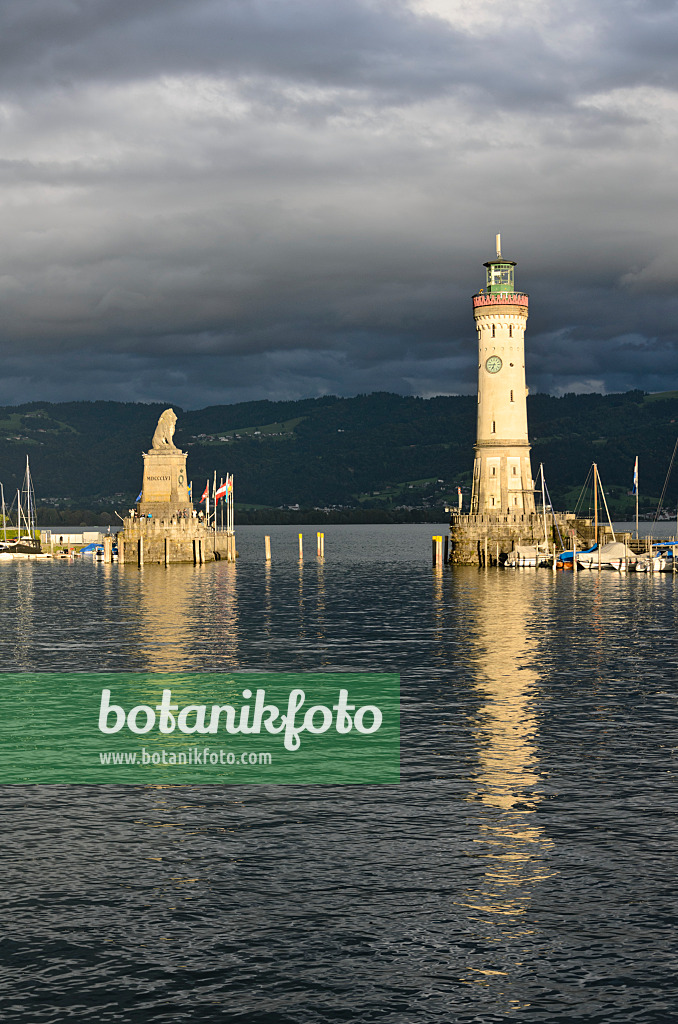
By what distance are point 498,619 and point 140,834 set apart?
2335 inches

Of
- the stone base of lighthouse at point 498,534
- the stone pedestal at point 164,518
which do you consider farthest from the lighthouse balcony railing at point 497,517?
the stone pedestal at point 164,518

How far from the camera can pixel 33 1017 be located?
20.0 metres

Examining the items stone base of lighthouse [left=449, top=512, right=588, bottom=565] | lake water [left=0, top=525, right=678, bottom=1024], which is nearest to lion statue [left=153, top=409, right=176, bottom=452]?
stone base of lighthouse [left=449, top=512, right=588, bottom=565]

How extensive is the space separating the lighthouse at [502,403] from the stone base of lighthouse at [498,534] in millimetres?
2487

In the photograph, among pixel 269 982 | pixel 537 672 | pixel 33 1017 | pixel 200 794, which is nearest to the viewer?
pixel 33 1017

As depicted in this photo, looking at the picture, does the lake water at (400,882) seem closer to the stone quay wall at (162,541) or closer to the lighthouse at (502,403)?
the lighthouse at (502,403)

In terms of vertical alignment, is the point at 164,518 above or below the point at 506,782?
above

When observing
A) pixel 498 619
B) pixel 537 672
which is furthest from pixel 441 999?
pixel 498 619

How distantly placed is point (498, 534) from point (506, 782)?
111 meters

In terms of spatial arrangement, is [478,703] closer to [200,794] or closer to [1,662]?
[200,794]
